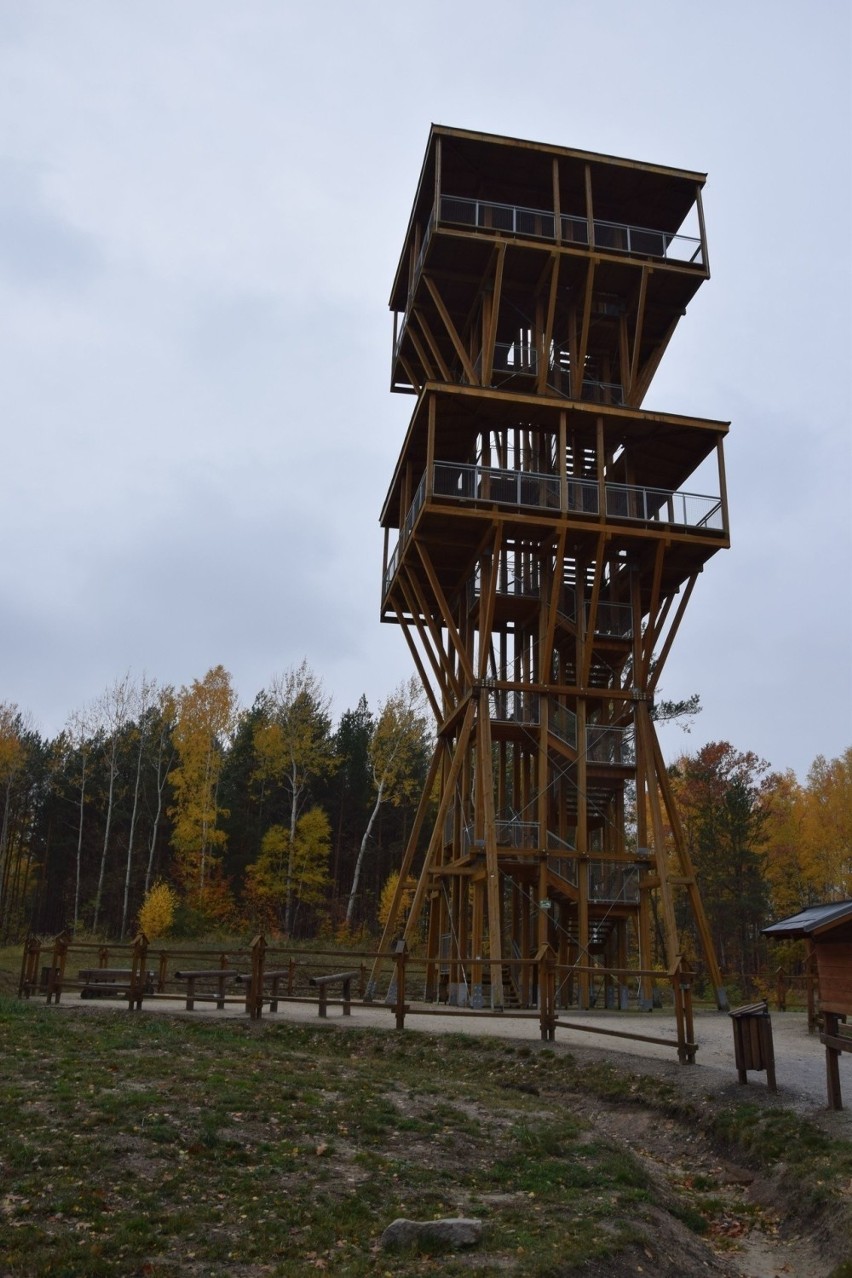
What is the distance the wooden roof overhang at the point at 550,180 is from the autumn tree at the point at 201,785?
95.8 ft

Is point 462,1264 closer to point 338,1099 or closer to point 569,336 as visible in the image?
point 338,1099

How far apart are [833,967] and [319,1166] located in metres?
5.63

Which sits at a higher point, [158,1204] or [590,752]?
[590,752]

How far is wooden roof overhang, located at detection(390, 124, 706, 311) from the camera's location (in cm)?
2873

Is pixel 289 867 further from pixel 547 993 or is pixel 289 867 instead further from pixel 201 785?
pixel 547 993

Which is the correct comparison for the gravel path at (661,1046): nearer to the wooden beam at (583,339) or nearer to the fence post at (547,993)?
the fence post at (547,993)

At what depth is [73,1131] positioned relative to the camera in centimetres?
940

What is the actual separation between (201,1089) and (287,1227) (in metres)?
4.04

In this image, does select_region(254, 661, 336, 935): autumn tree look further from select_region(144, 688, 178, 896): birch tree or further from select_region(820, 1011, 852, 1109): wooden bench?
select_region(820, 1011, 852, 1109): wooden bench

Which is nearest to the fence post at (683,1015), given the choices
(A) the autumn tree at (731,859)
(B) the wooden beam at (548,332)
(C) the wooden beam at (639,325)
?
(B) the wooden beam at (548,332)

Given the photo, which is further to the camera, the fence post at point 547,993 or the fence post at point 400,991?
the fence post at point 400,991

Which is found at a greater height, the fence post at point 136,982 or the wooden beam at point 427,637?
the wooden beam at point 427,637

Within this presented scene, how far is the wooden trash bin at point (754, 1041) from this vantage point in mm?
12586

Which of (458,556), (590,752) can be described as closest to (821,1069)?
(590,752)
